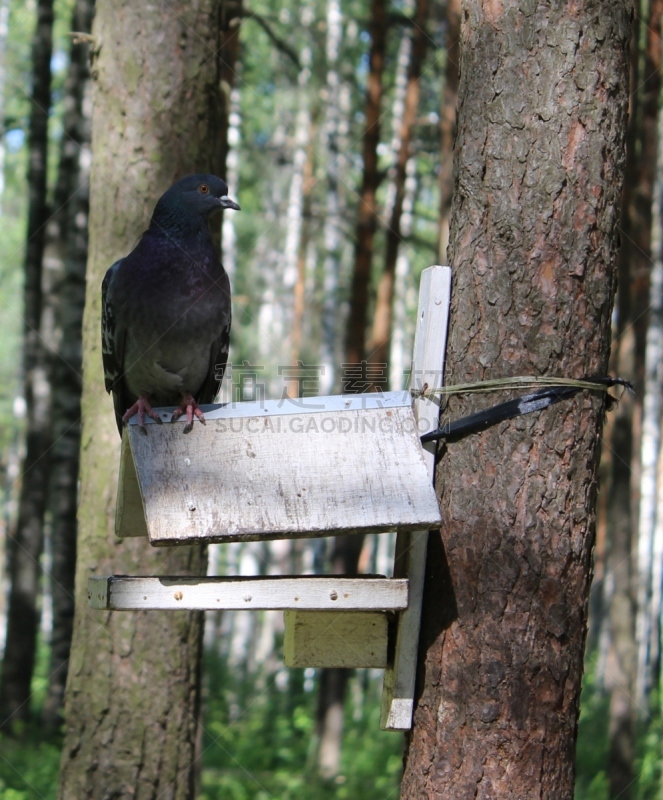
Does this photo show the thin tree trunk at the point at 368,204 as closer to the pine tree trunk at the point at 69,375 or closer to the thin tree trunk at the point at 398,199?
the thin tree trunk at the point at 398,199

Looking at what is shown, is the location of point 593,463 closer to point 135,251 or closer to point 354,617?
point 354,617

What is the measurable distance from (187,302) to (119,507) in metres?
1.23

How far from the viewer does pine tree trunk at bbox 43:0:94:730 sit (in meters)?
7.18

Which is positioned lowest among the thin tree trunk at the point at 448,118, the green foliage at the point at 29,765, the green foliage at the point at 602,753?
the green foliage at the point at 602,753

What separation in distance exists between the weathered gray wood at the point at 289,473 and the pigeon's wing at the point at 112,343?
1.50 m

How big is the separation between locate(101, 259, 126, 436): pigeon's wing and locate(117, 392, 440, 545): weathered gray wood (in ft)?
4.92

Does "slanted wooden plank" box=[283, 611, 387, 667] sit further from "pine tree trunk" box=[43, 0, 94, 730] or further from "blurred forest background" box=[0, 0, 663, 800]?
"pine tree trunk" box=[43, 0, 94, 730]

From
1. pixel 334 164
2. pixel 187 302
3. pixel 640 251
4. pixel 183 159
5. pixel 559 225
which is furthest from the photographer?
Result: pixel 334 164

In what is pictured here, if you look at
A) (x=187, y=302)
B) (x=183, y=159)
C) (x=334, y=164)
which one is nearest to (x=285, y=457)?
(x=187, y=302)

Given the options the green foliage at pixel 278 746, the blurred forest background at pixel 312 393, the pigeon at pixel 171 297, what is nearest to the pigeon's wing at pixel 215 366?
the pigeon at pixel 171 297

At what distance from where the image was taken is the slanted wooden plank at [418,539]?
255 centimetres

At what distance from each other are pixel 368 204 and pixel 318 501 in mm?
6876

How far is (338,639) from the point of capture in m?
2.69

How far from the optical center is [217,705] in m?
11.6
